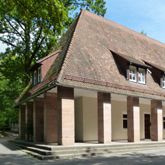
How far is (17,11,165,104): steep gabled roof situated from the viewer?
2009 cm

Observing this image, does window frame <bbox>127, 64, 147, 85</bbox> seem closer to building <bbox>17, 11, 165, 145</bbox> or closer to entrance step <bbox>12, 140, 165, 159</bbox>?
building <bbox>17, 11, 165, 145</bbox>

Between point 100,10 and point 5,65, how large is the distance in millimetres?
10926

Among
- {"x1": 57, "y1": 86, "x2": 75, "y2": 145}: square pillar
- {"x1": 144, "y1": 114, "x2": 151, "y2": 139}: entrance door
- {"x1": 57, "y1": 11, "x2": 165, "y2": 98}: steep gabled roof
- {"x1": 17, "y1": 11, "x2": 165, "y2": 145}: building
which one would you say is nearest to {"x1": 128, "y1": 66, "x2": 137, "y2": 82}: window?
{"x1": 17, "y1": 11, "x2": 165, "y2": 145}: building

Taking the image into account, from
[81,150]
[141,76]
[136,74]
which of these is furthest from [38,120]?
[141,76]

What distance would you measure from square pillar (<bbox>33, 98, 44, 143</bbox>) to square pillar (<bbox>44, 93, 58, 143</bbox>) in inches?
89.6

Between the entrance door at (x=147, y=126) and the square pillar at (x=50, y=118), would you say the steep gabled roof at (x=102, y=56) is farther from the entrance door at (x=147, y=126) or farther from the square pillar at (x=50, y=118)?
the entrance door at (x=147, y=126)

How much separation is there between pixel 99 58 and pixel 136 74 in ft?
11.0

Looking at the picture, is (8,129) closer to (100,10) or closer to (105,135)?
(100,10)

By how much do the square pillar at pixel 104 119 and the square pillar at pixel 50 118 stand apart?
2.91 meters

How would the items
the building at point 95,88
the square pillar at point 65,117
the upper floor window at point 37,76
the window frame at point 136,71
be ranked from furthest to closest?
the upper floor window at point 37,76, the window frame at point 136,71, the building at point 95,88, the square pillar at point 65,117

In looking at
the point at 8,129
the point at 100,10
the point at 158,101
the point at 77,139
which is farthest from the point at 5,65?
the point at 8,129

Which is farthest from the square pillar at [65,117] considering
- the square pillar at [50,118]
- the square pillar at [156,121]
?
the square pillar at [156,121]

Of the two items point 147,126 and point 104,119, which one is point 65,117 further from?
point 147,126

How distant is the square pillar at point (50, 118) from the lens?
21.7 meters
